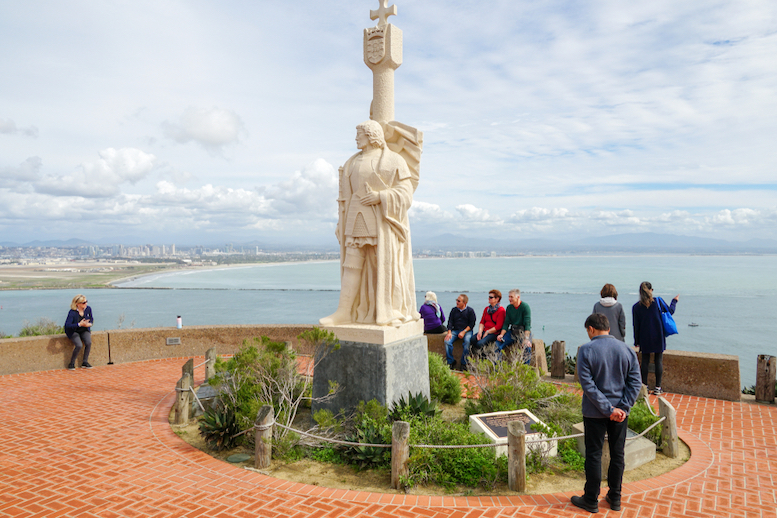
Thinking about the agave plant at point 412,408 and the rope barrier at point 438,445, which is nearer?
the rope barrier at point 438,445

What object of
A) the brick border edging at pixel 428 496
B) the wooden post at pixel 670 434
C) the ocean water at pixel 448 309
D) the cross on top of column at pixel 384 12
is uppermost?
the cross on top of column at pixel 384 12

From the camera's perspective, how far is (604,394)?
438 centimetres

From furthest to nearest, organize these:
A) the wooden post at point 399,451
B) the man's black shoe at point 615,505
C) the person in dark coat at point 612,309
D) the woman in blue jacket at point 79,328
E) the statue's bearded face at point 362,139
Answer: the woman in blue jacket at point 79,328 → the person in dark coat at point 612,309 → the statue's bearded face at point 362,139 → the wooden post at point 399,451 → the man's black shoe at point 615,505

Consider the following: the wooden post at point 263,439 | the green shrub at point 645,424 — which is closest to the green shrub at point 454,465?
the wooden post at point 263,439

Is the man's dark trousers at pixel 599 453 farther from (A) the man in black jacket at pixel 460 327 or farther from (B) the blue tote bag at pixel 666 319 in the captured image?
(A) the man in black jacket at pixel 460 327

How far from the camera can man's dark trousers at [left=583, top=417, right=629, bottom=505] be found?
4.49m

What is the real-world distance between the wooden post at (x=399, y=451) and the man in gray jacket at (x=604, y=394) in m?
1.74

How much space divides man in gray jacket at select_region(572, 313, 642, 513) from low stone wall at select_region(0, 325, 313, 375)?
24.9 feet

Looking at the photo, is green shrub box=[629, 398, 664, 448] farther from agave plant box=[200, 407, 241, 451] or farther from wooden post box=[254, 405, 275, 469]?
agave plant box=[200, 407, 241, 451]

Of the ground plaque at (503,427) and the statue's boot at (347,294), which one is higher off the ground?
the statue's boot at (347,294)

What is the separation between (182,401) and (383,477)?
11.1 ft

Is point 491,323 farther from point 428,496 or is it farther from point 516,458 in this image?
point 428,496

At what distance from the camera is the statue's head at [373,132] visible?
22.9 ft

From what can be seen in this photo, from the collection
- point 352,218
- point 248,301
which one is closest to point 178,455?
point 352,218
